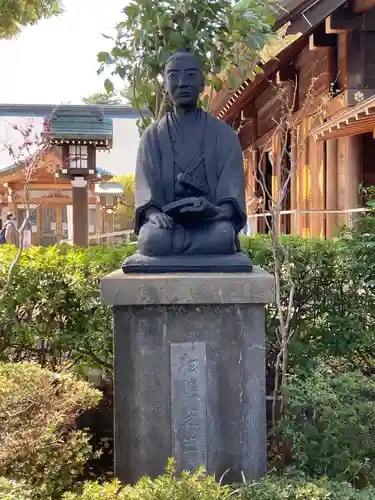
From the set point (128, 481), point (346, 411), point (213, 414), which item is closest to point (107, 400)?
point (128, 481)

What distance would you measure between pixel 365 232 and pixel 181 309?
86.6 inches

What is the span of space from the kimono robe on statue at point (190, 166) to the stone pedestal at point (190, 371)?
1.55 feet

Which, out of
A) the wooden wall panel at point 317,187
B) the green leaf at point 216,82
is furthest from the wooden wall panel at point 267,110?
the green leaf at point 216,82

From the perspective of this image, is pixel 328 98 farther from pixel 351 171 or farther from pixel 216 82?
pixel 216 82

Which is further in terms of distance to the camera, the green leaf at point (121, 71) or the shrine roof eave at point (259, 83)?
the shrine roof eave at point (259, 83)

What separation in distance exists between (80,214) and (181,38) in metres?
8.69

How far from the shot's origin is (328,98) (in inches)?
269

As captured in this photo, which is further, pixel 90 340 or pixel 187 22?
pixel 90 340

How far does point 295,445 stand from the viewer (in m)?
3.14

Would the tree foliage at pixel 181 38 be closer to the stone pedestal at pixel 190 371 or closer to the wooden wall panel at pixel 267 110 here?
the stone pedestal at pixel 190 371

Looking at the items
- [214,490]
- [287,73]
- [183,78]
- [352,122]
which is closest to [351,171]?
[352,122]

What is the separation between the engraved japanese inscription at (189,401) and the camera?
292 cm

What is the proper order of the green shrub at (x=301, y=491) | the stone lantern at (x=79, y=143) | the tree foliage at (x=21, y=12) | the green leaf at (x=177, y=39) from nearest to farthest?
Result: 1. the green shrub at (x=301, y=491)
2. the green leaf at (x=177, y=39)
3. the tree foliage at (x=21, y=12)
4. the stone lantern at (x=79, y=143)

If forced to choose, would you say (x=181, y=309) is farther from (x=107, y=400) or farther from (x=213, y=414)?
(x=107, y=400)
